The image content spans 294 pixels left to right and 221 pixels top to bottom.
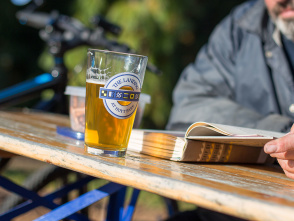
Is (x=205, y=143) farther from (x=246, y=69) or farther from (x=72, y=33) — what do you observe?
(x=72, y=33)

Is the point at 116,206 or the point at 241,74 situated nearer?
the point at 116,206

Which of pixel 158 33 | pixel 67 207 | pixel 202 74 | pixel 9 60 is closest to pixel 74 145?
pixel 67 207

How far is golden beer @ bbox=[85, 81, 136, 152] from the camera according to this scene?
70 cm

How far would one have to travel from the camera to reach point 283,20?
140 centimetres

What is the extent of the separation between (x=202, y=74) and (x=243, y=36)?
0.22 m

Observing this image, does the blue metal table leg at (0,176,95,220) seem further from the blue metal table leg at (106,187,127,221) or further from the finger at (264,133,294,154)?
the finger at (264,133,294,154)

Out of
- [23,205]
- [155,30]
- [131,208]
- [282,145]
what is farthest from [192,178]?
[155,30]

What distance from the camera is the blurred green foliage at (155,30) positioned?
356 cm

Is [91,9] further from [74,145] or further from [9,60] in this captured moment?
[74,145]

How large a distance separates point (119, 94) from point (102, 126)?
0.06m

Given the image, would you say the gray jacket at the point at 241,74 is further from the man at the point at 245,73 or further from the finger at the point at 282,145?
the finger at the point at 282,145

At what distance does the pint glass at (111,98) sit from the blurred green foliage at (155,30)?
2385mm

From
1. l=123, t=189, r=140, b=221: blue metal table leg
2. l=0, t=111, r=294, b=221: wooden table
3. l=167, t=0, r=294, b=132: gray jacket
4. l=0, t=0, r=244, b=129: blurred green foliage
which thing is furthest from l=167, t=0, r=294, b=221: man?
l=0, t=0, r=244, b=129: blurred green foliage

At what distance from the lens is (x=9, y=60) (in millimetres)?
4867
